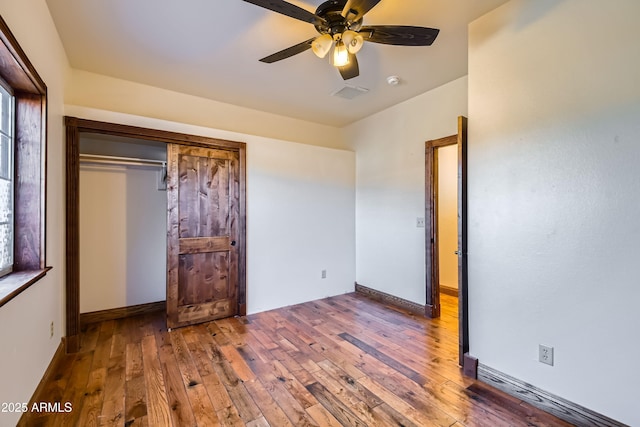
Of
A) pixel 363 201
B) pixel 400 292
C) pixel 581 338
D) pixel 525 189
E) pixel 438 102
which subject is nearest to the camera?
pixel 581 338

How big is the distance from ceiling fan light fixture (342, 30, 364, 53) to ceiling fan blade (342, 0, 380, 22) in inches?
2.9

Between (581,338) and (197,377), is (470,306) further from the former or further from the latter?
(197,377)

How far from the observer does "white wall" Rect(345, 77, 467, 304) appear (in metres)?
3.38

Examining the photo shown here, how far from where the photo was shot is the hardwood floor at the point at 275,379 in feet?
5.80

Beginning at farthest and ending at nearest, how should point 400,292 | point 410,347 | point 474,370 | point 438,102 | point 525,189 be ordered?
point 400,292 < point 438,102 < point 410,347 < point 474,370 < point 525,189

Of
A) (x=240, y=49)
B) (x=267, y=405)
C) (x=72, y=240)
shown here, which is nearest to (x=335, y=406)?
(x=267, y=405)

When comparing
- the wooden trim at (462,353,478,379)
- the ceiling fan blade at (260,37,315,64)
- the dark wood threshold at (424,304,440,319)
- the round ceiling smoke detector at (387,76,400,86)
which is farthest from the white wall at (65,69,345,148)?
the wooden trim at (462,353,478,379)

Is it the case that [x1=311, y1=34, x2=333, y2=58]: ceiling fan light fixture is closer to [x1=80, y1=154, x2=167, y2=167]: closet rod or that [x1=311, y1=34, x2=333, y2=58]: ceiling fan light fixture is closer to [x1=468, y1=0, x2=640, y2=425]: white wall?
[x1=468, y1=0, x2=640, y2=425]: white wall

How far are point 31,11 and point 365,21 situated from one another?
2.15 m

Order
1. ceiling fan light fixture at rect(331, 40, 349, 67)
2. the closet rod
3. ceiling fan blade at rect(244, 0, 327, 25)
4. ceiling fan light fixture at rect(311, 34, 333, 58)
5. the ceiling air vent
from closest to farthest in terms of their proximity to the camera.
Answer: ceiling fan blade at rect(244, 0, 327, 25)
ceiling fan light fixture at rect(311, 34, 333, 58)
ceiling fan light fixture at rect(331, 40, 349, 67)
the closet rod
the ceiling air vent

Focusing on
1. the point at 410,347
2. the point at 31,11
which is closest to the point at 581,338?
the point at 410,347

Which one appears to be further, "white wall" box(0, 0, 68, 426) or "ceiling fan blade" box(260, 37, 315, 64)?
"ceiling fan blade" box(260, 37, 315, 64)

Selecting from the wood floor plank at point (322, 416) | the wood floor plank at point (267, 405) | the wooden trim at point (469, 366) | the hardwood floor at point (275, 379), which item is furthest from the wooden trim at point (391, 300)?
the wood floor plank at point (267, 405)

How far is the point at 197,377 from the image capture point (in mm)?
2191
